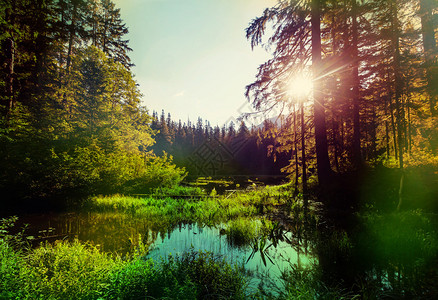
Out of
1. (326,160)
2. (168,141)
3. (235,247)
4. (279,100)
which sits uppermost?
(168,141)

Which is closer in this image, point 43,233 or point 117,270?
point 117,270

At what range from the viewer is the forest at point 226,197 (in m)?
3.25

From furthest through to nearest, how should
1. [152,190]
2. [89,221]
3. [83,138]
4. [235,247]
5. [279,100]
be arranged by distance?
[152,190] → [83,138] → [279,100] → [89,221] → [235,247]

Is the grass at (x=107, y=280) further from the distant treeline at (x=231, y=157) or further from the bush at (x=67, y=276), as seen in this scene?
the distant treeline at (x=231, y=157)

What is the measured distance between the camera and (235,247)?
5098 mm

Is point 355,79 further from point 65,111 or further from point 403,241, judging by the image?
point 65,111

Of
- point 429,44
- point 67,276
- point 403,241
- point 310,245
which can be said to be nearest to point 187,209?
point 310,245

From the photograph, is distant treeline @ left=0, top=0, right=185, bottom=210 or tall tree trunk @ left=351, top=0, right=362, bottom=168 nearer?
distant treeline @ left=0, top=0, right=185, bottom=210

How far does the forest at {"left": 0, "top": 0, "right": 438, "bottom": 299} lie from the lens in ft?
10.7

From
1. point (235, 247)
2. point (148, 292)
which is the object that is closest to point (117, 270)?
point (148, 292)

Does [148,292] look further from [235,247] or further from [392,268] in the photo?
[392,268]

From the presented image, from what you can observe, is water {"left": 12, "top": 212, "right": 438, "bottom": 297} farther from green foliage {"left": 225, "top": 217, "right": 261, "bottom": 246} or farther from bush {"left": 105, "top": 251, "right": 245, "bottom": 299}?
bush {"left": 105, "top": 251, "right": 245, "bottom": 299}

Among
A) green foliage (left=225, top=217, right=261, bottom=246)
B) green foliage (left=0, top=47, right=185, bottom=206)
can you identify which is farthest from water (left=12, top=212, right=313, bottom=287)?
green foliage (left=0, top=47, right=185, bottom=206)

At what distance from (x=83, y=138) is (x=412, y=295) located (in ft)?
47.7
